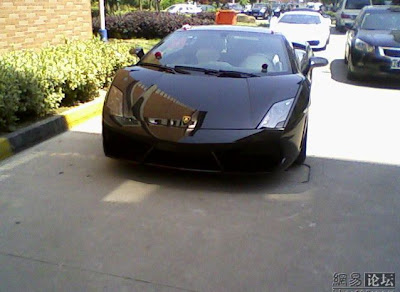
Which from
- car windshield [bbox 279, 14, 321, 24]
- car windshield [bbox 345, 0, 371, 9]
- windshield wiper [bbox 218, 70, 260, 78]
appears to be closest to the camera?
windshield wiper [bbox 218, 70, 260, 78]

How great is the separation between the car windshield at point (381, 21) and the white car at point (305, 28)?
2.42 meters

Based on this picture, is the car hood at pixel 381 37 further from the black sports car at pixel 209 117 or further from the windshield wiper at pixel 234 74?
the windshield wiper at pixel 234 74

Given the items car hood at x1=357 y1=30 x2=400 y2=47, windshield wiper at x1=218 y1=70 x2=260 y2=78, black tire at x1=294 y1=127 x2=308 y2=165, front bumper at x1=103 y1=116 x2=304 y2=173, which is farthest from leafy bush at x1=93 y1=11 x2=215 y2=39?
front bumper at x1=103 y1=116 x2=304 y2=173

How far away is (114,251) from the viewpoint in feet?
8.59

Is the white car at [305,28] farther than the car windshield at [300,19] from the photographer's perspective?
No

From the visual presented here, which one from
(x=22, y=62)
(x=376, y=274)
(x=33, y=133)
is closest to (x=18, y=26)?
(x=22, y=62)

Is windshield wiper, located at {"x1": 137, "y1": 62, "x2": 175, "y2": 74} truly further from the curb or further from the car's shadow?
the car's shadow

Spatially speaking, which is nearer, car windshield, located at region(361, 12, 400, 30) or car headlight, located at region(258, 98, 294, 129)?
car headlight, located at region(258, 98, 294, 129)

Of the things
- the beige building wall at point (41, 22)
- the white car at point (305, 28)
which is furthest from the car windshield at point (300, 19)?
the beige building wall at point (41, 22)

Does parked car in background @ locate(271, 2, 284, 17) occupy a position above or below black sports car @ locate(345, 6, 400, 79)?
below

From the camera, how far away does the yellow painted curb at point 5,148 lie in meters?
4.02

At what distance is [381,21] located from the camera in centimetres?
923

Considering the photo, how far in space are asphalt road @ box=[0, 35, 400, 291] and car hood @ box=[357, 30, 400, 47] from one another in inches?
164

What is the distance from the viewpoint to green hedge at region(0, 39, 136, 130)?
435 cm
